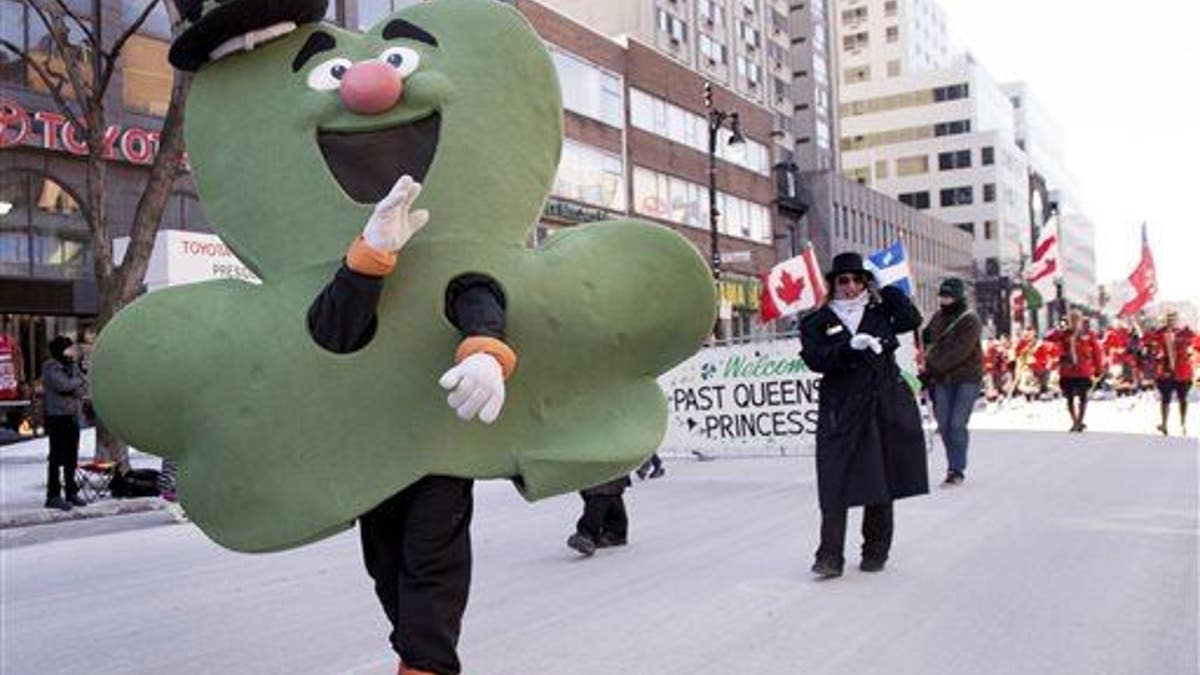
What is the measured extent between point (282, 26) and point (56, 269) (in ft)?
71.9

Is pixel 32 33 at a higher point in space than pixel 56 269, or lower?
higher

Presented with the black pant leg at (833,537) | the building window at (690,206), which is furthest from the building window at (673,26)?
the black pant leg at (833,537)

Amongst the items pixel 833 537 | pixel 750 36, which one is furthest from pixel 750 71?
pixel 833 537

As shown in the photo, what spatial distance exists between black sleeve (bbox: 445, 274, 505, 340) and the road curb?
8.51 metres

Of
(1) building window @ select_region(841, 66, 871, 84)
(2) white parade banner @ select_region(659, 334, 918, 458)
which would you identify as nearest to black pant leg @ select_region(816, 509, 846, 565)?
(2) white parade banner @ select_region(659, 334, 918, 458)

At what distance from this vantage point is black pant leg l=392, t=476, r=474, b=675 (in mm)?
2973

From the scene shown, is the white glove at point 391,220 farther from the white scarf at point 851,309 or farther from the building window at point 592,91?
the building window at point 592,91

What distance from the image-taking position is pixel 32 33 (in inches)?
897

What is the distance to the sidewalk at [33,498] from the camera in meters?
10.2

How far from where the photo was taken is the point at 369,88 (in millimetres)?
2898

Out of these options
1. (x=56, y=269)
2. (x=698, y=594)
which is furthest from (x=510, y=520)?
(x=56, y=269)

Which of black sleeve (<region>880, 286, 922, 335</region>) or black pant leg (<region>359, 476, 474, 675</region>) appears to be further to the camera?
black sleeve (<region>880, 286, 922, 335</region>)

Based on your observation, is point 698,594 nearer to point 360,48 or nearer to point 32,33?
point 360,48

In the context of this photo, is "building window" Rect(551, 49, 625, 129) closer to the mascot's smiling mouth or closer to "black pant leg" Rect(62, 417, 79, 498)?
"black pant leg" Rect(62, 417, 79, 498)
